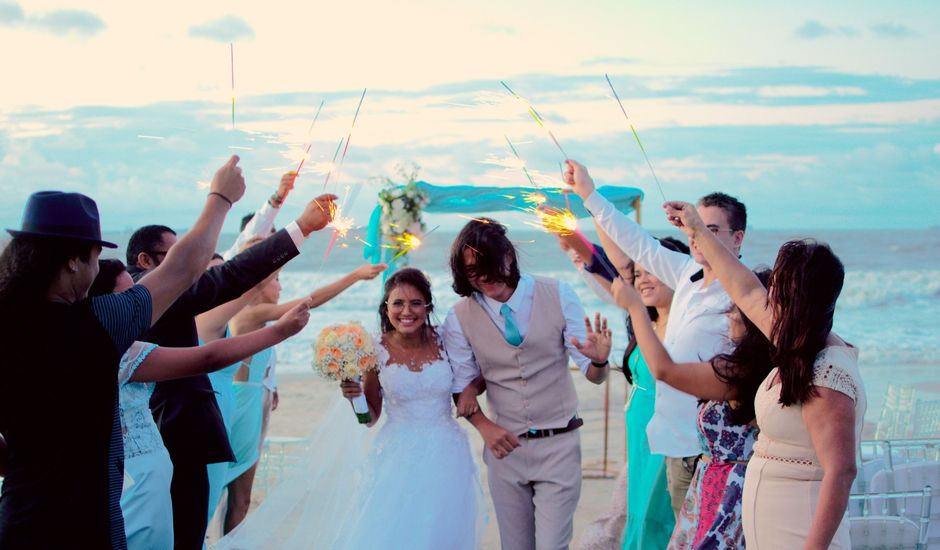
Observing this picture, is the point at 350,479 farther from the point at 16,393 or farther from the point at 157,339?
the point at 16,393

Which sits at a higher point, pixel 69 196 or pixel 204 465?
pixel 69 196

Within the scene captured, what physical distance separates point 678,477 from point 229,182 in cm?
295

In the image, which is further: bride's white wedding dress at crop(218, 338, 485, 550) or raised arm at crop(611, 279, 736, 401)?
bride's white wedding dress at crop(218, 338, 485, 550)

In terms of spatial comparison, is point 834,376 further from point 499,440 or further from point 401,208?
point 401,208

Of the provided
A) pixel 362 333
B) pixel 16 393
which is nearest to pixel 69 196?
pixel 16 393

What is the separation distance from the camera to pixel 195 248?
289 cm

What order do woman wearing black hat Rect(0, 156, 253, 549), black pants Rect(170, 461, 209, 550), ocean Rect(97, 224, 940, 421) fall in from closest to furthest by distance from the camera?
woman wearing black hat Rect(0, 156, 253, 549) → black pants Rect(170, 461, 209, 550) → ocean Rect(97, 224, 940, 421)

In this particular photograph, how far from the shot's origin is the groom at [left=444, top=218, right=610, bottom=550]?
15.7 feet

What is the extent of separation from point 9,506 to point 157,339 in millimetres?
1707

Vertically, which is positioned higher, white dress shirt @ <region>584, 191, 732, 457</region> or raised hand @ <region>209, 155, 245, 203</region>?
→ raised hand @ <region>209, 155, 245, 203</region>

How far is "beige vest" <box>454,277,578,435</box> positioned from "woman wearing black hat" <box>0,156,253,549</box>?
2.41m

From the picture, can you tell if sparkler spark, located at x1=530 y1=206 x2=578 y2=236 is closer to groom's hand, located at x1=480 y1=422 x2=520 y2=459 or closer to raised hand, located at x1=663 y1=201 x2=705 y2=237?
groom's hand, located at x1=480 y1=422 x2=520 y2=459

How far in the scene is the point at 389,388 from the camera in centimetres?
523

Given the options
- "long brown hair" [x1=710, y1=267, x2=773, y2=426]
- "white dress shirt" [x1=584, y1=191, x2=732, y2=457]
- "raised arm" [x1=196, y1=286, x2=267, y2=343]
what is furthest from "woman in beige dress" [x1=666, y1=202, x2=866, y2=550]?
"raised arm" [x1=196, y1=286, x2=267, y2=343]
